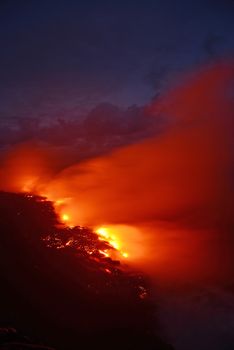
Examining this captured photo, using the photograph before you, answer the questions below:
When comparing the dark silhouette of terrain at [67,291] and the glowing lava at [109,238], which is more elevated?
the glowing lava at [109,238]

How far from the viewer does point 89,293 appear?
4541 cm

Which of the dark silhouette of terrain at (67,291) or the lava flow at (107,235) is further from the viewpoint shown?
the lava flow at (107,235)

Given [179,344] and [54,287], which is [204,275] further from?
[54,287]

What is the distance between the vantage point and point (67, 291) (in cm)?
4488

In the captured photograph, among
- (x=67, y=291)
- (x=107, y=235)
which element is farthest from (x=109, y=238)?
(x=67, y=291)

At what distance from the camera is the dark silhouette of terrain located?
3875 cm

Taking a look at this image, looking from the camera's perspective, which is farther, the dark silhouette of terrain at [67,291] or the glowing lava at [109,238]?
the glowing lava at [109,238]

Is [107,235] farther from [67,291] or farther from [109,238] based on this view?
[67,291]

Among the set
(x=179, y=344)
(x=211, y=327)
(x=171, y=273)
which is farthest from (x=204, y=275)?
(x=179, y=344)

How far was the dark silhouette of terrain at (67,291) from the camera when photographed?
3875 centimetres

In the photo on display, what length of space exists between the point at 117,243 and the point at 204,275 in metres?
16.1

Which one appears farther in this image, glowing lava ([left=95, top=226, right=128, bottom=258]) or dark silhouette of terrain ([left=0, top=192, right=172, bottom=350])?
glowing lava ([left=95, top=226, right=128, bottom=258])

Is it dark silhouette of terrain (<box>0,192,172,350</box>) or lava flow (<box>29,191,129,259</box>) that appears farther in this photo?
lava flow (<box>29,191,129,259</box>)

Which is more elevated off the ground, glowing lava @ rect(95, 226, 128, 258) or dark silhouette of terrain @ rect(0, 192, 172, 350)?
glowing lava @ rect(95, 226, 128, 258)
